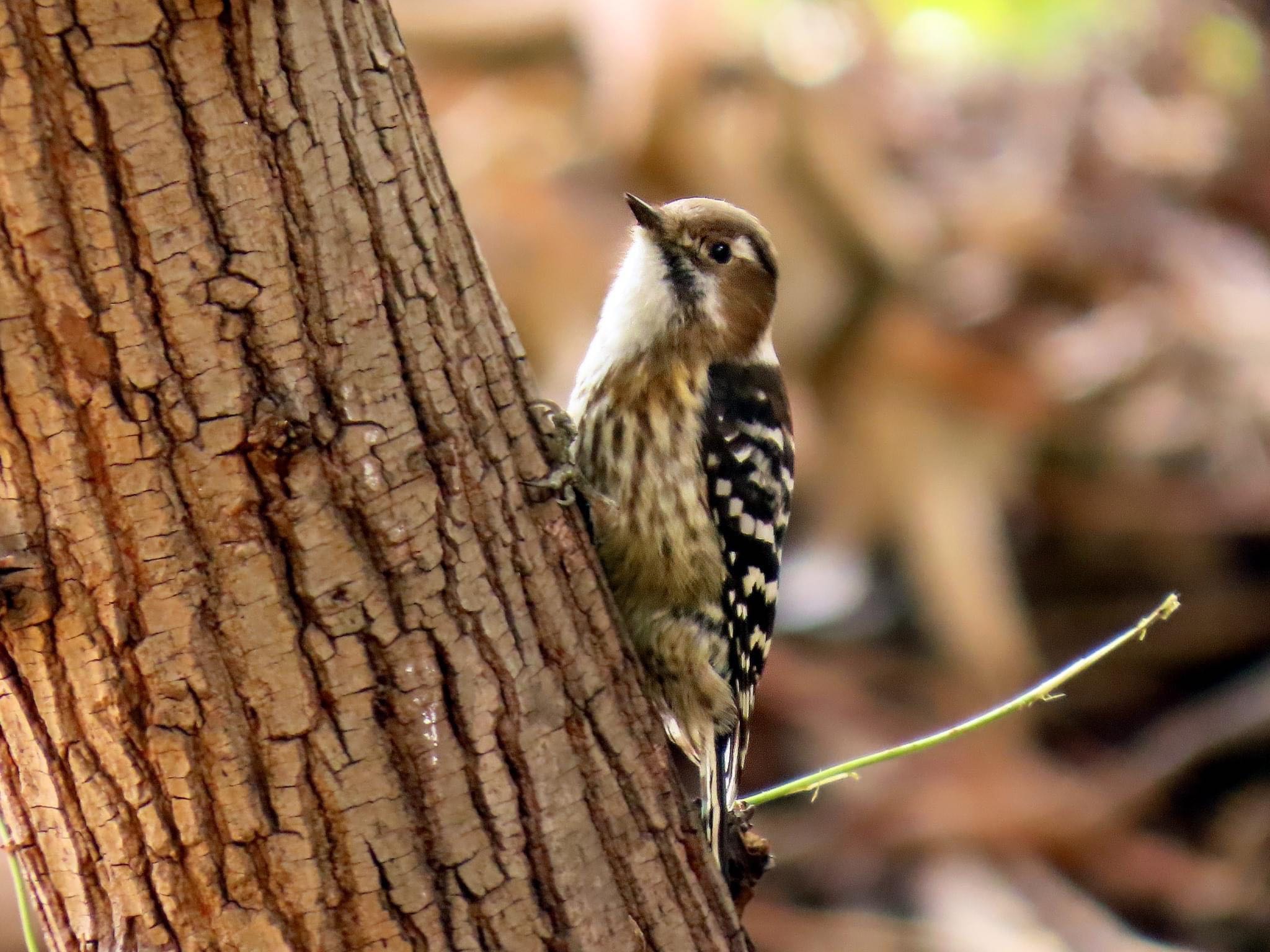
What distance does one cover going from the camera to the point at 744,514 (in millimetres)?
3361

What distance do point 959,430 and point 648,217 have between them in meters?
4.69

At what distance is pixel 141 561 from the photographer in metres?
2.00

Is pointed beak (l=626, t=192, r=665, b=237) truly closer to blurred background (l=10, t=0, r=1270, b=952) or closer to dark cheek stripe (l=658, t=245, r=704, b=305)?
dark cheek stripe (l=658, t=245, r=704, b=305)

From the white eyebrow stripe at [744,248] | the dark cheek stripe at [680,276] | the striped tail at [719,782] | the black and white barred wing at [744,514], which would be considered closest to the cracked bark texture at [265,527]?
the striped tail at [719,782]

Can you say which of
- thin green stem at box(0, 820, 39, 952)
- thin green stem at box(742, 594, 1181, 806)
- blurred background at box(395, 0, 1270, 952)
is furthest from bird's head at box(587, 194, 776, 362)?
blurred background at box(395, 0, 1270, 952)

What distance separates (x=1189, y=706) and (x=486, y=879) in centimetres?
665

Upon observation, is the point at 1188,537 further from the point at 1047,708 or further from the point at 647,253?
the point at 647,253

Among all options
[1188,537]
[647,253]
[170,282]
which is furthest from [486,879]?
[1188,537]

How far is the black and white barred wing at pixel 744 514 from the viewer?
3338mm

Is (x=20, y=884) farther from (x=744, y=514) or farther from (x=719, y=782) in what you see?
(x=744, y=514)

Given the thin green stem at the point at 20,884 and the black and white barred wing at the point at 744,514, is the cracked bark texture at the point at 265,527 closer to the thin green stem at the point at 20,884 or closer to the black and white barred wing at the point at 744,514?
the thin green stem at the point at 20,884

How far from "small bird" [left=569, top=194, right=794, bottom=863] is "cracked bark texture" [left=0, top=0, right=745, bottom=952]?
2.31 feet

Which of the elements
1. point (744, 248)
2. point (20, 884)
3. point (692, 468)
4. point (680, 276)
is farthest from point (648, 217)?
point (20, 884)

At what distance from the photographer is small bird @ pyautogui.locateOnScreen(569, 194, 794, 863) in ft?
10.4
